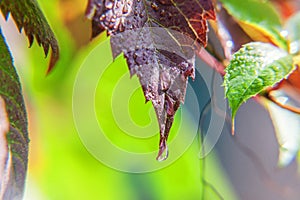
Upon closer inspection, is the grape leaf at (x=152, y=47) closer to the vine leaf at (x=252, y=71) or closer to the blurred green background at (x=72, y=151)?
the vine leaf at (x=252, y=71)

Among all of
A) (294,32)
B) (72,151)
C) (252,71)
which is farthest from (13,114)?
(72,151)

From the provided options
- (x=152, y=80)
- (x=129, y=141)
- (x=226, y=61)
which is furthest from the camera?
(x=129, y=141)

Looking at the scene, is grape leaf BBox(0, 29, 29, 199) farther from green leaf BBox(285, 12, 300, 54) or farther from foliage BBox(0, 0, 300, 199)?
green leaf BBox(285, 12, 300, 54)

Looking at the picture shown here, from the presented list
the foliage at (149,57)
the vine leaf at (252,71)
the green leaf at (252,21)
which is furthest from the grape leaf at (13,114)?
the green leaf at (252,21)

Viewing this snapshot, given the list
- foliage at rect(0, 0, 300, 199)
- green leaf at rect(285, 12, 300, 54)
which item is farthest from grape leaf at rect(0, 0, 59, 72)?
green leaf at rect(285, 12, 300, 54)

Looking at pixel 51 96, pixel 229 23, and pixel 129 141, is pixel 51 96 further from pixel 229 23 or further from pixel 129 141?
pixel 229 23

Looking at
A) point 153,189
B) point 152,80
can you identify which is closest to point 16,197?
point 152,80
